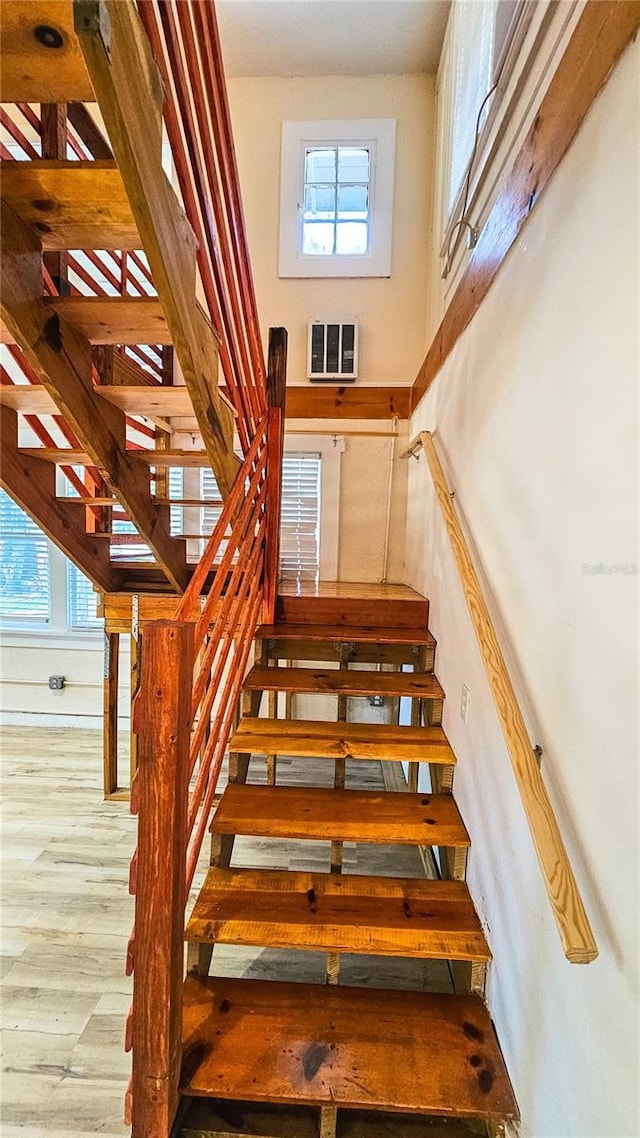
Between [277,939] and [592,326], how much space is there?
159 cm

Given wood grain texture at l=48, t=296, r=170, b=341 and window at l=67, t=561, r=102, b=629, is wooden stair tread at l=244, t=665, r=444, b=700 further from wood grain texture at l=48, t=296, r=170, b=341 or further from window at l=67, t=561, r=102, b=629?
window at l=67, t=561, r=102, b=629

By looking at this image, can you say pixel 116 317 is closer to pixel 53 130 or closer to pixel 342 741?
pixel 53 130

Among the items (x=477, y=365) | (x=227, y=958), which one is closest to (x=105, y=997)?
(x=227, y=958)

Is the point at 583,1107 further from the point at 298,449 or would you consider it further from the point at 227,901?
the point at 298,449

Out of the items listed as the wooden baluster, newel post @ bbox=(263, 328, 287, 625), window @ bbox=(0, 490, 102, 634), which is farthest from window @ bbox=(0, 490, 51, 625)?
newel post @ bbox=(263, 328, 287, 625)

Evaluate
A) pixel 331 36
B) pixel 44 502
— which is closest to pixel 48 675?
pixel 44 502

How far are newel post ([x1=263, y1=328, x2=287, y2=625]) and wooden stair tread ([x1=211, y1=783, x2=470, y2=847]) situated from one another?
2.83 ft

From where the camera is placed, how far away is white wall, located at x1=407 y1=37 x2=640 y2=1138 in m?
0.73

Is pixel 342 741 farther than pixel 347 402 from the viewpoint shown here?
No

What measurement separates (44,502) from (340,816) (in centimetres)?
194

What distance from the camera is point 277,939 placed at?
4.09 feet

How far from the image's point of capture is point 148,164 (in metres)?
1.00

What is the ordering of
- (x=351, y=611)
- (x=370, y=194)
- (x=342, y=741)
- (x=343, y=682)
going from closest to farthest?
(x=342, y=741), (x=343, y=682), (x=351, y=611), (x=370, y=194)

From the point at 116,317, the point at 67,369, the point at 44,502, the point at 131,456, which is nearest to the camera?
the point at 116,317
